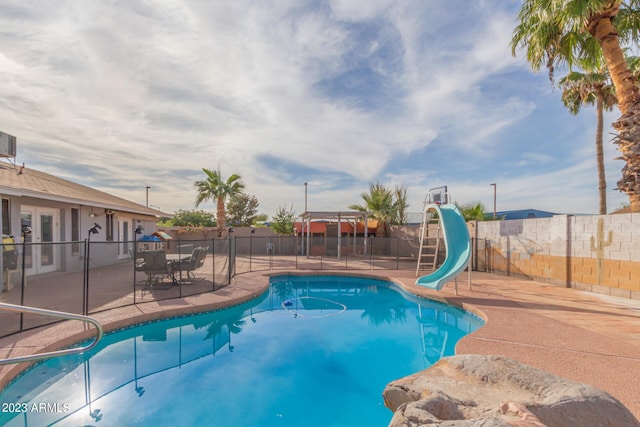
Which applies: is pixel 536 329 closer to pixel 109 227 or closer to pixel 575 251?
pixel 575 251

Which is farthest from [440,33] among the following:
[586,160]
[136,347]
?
[586,160]

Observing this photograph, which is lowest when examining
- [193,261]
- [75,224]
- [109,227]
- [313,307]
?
[313,307]

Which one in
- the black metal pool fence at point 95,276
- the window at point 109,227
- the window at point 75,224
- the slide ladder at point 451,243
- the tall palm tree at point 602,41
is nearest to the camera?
the black metal pool fence at point 95,276

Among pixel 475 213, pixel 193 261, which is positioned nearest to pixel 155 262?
pixel 193 261

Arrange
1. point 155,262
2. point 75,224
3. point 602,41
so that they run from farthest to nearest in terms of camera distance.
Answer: point 75,224, point 155,262, point 602,41

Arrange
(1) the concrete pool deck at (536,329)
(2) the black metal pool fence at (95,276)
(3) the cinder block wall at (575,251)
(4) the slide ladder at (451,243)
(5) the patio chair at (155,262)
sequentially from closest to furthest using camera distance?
(1) the concrete pool deck at (536,329), (2) the black metal pool fence at (95,276), (3) the cinder block wall at (575,251), (5) the patio chair at (155,262), (4) the slide ladder at (451,243)

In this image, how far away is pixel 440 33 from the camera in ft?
28.3

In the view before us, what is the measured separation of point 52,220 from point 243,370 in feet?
32.5

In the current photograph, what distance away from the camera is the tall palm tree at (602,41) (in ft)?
23.6

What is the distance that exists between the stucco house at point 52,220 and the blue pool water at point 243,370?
2527 millimetres

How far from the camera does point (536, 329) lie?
5449mm

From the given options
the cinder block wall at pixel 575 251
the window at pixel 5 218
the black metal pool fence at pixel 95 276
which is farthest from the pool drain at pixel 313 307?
the window at pixel 5 218

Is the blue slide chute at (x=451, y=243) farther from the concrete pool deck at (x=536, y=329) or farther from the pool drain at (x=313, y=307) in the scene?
the pool drain at (x=313, y=307)

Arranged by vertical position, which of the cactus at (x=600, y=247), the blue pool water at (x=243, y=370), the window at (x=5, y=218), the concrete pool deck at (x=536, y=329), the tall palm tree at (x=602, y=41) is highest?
the tall palm tree at (x=602, y=41)
